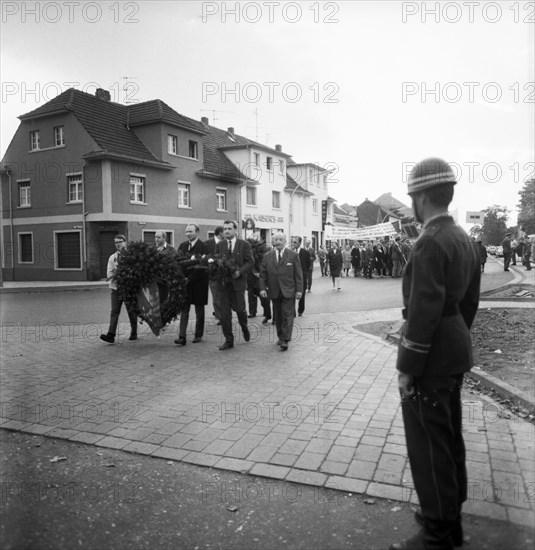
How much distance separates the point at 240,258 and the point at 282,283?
80cm

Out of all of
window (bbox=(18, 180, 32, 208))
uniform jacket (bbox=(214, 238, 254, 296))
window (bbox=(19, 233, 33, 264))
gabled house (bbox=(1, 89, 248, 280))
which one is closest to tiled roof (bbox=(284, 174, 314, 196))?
gabled house (bbox=(1, 89, 248, 280))

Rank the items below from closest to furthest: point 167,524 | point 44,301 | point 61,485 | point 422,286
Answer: point 422,286 < point 167,524 < point 61,485 < point 44,301

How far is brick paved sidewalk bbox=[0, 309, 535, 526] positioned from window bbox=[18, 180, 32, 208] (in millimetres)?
25173

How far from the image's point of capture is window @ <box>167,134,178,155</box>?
1273 inches

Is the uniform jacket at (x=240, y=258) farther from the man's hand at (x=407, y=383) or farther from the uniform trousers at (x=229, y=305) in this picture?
the man's hand at (x=407, y=383)

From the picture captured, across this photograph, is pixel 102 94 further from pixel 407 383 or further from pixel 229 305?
pixel 407 383

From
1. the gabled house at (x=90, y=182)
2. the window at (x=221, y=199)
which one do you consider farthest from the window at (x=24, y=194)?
the window at (x=221, y=199)

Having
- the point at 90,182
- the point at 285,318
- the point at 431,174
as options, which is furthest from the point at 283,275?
the point at 90,182

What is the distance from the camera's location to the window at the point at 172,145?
32344 mm

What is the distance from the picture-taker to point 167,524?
3.01 meters

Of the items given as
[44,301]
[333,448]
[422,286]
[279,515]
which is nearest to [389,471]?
[333,448]

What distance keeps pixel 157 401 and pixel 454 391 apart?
3.43 meters

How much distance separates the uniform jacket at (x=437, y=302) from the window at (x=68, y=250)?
28101 millimetres

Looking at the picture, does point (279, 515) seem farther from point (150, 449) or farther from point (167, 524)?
point (150, 449)
